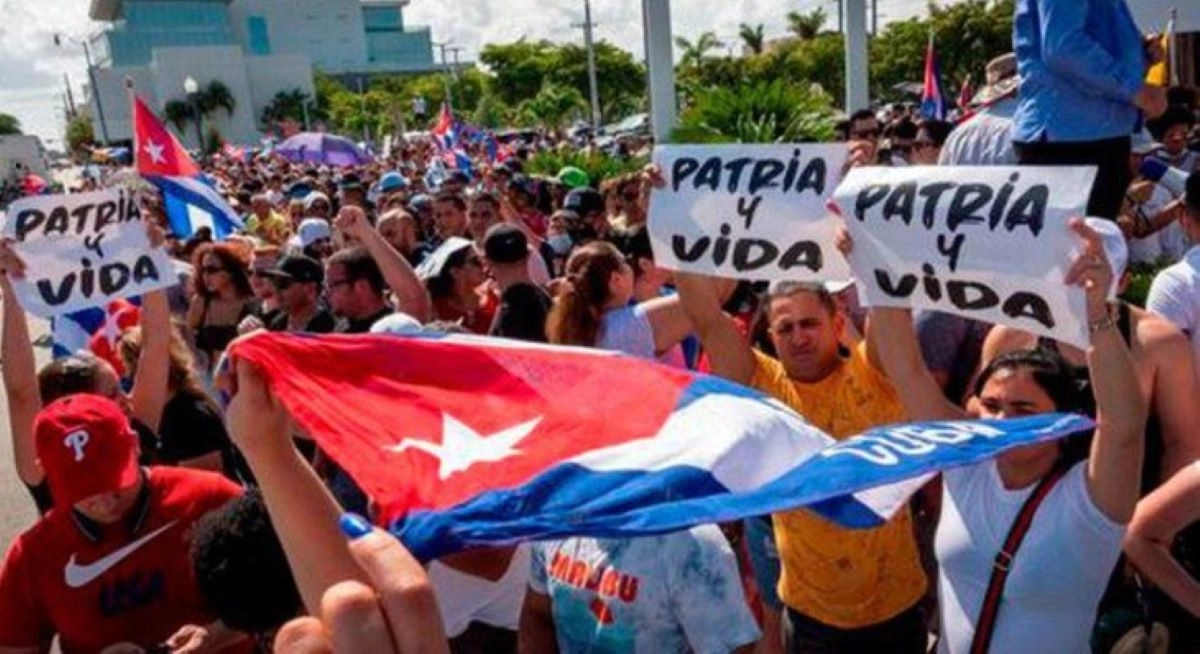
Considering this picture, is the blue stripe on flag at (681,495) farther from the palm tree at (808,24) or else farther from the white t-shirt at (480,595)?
the palm tree at (808,24)

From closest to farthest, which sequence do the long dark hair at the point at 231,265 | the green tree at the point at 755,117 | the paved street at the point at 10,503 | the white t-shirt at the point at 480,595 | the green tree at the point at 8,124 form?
the white t-shirt at the point at 480,595 < the long dark hair at the point at 231,265 < the paved street at the point at 10,503 < the green tree at the point at 755,117 < the green tree at the point at 8,124

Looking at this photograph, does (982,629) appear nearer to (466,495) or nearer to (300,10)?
(466,495)

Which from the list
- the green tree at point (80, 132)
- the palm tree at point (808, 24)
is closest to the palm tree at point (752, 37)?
the palm tree at point (808, 24)

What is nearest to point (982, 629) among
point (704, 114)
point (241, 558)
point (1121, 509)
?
point (1121, 509)

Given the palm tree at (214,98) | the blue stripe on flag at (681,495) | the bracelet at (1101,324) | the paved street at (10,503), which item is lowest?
the paved street at (10,503)

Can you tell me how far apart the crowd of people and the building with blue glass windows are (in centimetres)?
7450

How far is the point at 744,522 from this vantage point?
145 inches

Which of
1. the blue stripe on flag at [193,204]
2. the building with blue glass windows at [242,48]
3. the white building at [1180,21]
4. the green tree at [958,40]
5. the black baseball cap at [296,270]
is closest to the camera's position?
the black baseball cap at [296,270]

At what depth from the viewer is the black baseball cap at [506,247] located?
5027mm

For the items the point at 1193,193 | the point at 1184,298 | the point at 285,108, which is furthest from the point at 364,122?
the point at 1184,298

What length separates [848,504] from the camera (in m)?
2.01

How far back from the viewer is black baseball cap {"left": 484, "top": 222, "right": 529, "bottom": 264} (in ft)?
16.5

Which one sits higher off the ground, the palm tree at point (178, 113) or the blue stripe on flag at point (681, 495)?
the palm tree at point (178, 113)

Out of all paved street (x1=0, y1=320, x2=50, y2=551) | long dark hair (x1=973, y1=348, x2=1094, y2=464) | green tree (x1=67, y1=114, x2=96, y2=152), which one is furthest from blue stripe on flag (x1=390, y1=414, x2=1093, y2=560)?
green tree (x1=67, y1=114, x2=96, y2=152)
